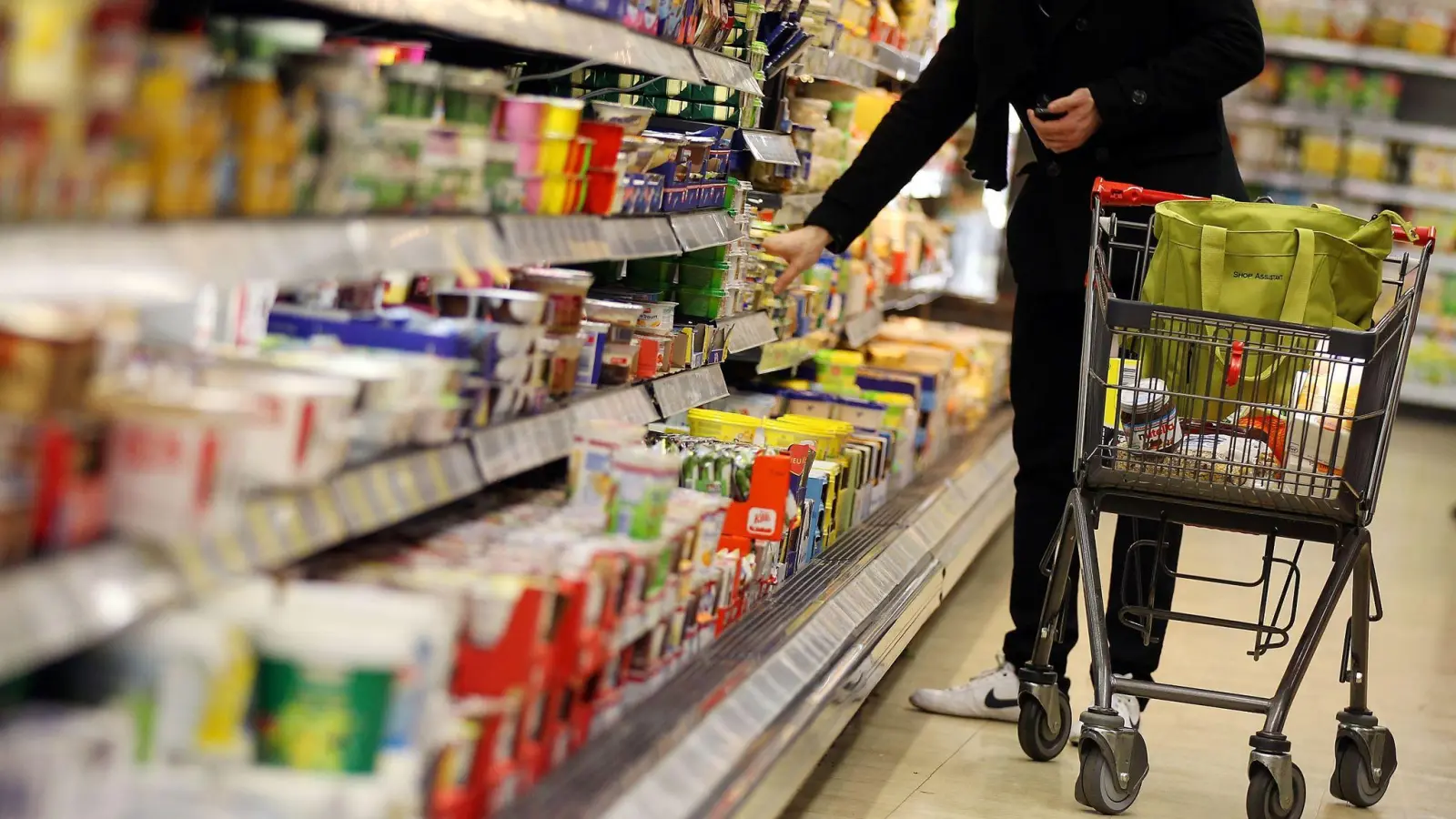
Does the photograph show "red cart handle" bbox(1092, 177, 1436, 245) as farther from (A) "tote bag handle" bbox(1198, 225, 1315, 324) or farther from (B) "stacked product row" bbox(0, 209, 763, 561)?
(B) "stacked product row" bbox(0, 209, 763, 561)

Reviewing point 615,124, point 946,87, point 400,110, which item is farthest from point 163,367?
point 946,87

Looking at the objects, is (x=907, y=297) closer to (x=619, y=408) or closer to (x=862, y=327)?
(x=862, y=327)

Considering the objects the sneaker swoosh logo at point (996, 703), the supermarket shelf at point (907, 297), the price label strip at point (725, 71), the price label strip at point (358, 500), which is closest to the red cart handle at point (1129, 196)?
the price label strip at point (725, 71)

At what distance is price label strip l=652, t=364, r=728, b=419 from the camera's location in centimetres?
290

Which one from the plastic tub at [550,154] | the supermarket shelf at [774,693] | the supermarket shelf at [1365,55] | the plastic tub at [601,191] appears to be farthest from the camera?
the supermarket shelf at [1365,55]

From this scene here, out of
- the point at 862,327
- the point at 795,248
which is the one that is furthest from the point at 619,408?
the point at 862,327

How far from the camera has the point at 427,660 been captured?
62.0 inches

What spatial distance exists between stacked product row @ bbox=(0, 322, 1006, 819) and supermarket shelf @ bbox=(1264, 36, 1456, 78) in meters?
8.48

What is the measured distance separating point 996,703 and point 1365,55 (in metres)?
7.95

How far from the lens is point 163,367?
1589 mm

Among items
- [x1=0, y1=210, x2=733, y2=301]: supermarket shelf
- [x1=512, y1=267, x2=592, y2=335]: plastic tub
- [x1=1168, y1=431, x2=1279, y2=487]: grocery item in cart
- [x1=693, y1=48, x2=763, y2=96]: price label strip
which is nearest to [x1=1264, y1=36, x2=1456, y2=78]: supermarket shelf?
[x1=693, y1=48, x2=763, y2=96]: price label strip

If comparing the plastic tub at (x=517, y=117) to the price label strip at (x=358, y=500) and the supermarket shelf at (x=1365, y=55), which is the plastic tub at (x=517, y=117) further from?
the supermarket shelf at (x=1365, y=55)

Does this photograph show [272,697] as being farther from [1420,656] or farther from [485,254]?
[1420,656]

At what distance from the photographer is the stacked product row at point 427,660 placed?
144 centimetres
